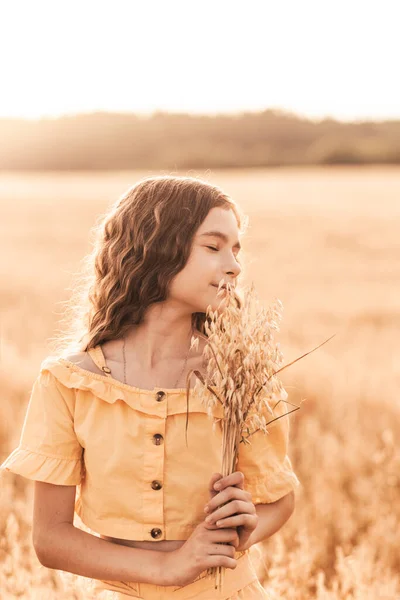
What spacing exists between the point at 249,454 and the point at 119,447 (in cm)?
28

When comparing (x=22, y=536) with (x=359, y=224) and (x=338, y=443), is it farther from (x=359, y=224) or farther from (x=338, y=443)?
(x=359, y=224)

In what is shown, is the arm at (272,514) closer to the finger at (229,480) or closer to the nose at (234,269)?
the finger at (229,480)

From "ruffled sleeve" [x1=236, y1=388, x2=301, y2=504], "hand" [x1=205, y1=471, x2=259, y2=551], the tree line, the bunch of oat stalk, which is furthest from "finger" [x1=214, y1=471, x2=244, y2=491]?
the tree line

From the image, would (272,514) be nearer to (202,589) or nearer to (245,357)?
(202,589)

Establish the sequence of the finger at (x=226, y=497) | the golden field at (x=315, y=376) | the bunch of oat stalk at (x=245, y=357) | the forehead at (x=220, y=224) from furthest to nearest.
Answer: the golden field at (x=315, y=376) → the forehead at (x=220, y=224) → the finger at (x=226, y=497) → the bunch of oat stalk at (x=245, y=357)

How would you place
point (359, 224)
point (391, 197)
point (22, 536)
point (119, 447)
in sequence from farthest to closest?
1. point (391, 197)
2. point (359, 224)
3. point (22, 536)
4. point (119, 447)

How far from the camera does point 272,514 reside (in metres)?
1.83

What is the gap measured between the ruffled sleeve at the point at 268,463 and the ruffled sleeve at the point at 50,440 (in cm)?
36

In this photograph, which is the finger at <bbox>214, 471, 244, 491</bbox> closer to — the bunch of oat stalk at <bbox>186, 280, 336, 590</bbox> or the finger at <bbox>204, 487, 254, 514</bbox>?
the finger at <bbox>204, 487, 254, 514</bbox>

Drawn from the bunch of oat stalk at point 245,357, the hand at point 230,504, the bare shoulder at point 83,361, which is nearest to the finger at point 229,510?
the hand at point 230,504

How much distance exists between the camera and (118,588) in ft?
5.76

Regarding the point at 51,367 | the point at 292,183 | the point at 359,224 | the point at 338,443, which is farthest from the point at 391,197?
the point at 51,367

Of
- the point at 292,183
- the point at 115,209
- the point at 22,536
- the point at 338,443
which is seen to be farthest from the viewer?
the point at 292,183

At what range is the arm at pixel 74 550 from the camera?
167 centimetres
